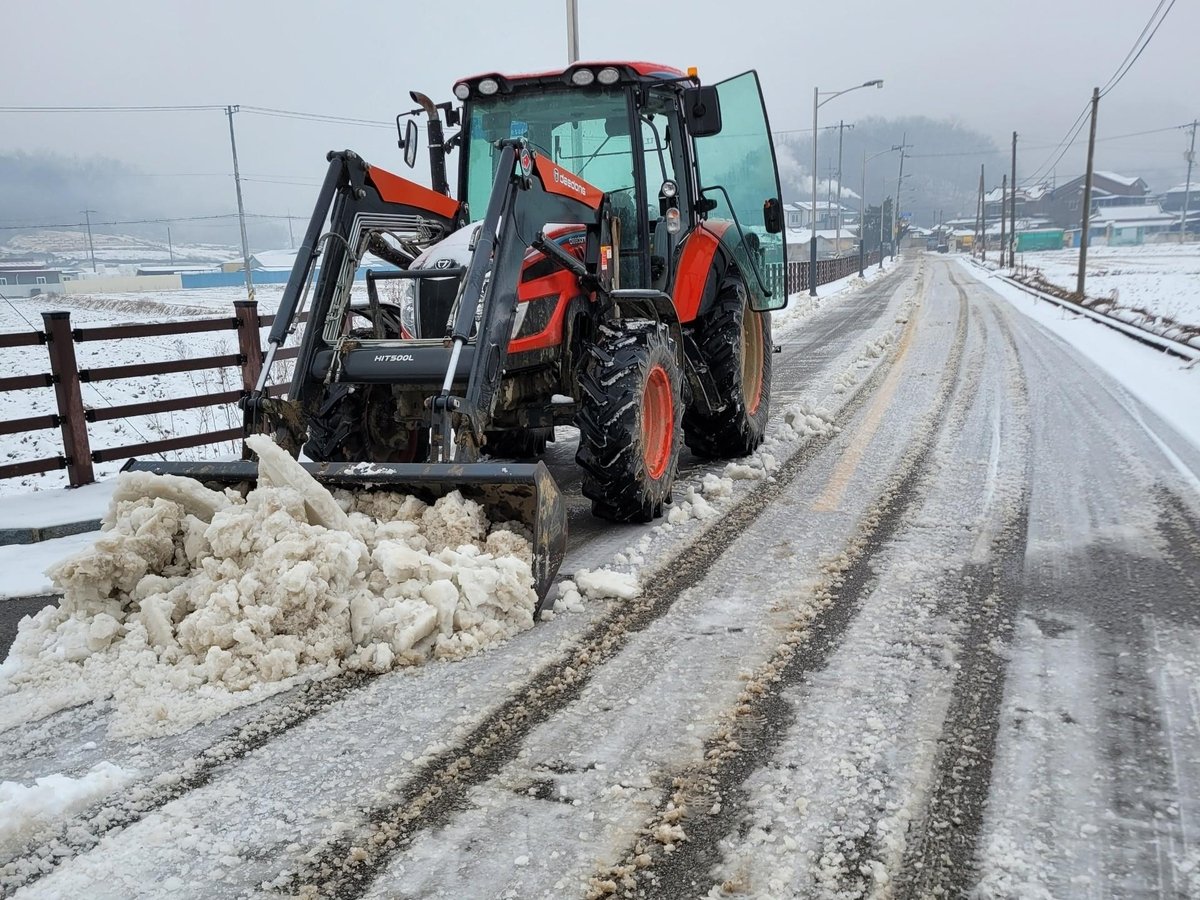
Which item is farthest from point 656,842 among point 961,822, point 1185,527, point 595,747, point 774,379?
point 774,379

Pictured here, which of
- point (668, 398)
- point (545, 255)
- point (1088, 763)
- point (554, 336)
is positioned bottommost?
point (1088, 763)

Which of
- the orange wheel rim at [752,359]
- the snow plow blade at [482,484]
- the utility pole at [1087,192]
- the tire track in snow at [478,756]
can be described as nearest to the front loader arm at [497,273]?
the snow plow blade at [482,484]

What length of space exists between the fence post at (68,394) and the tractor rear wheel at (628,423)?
12.9 feet

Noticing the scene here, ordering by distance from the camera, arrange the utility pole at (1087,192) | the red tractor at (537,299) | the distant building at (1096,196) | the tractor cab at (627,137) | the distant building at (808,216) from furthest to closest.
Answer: the distant building at (1096,196) → the distant building at (808,216) → the utility pole at (1087,192) → the tractor cab at (627,137) → the red tractor at (537,299)

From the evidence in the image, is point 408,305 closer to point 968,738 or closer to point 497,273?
point 497,273

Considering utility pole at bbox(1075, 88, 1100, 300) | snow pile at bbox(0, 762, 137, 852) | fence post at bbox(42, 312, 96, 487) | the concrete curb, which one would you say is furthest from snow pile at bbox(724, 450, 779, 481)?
utility pole at bbox(1075, 88, 1100, 300)

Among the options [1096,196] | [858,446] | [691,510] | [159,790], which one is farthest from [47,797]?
[1096,196]

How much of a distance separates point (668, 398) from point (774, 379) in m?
6.25

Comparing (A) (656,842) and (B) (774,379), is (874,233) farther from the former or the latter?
(A) (656,842)

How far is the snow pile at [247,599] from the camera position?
338 centimetres

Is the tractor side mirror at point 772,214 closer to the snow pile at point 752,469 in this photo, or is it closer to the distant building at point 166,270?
the snow pile at point 752,469

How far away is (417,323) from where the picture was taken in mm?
5059

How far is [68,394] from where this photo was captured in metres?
6.50

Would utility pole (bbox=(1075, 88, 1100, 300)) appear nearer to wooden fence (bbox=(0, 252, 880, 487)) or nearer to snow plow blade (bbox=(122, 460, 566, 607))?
wooden fence (bbox=(0, 252, 880, 487))
